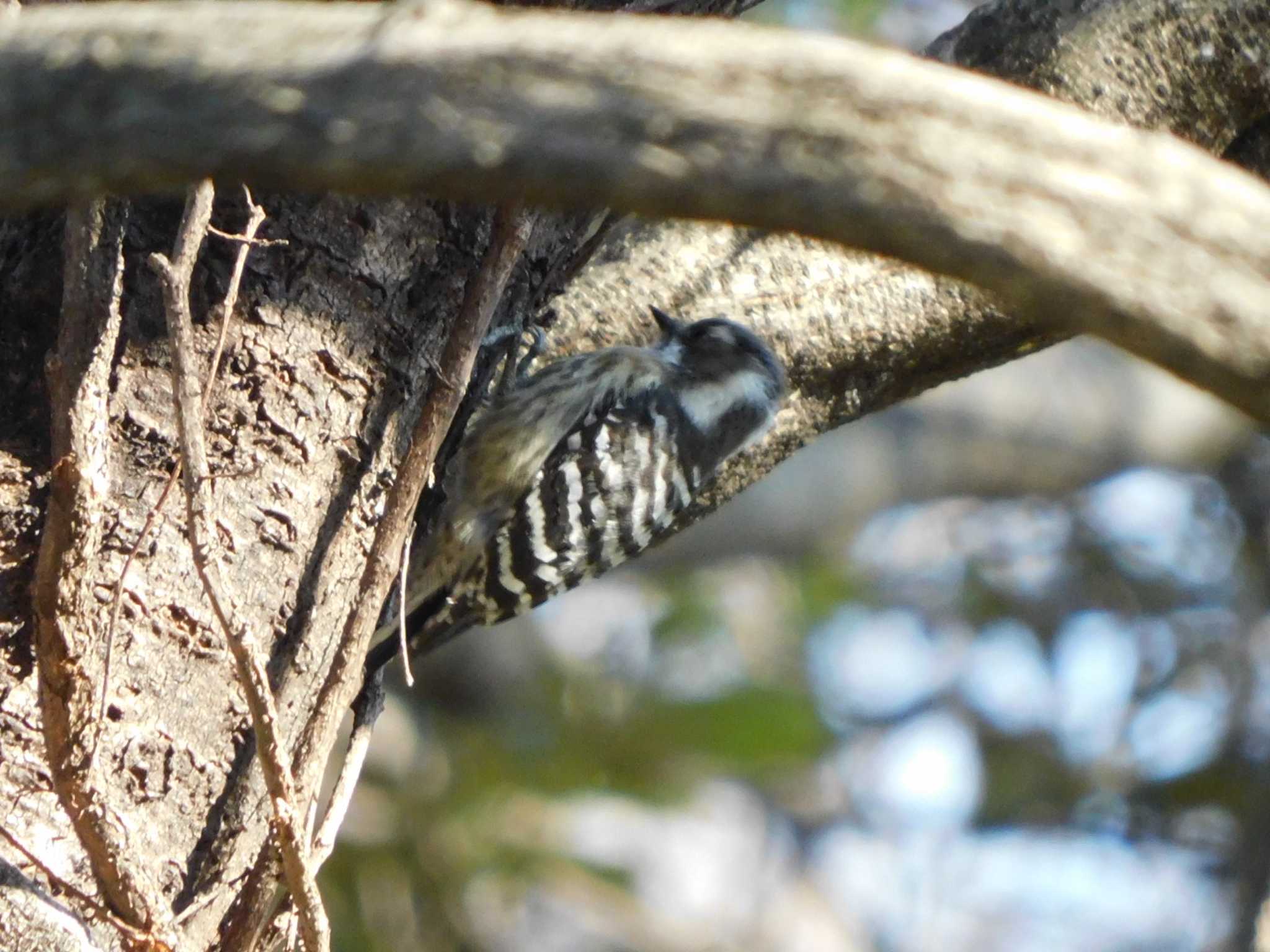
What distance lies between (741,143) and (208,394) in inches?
56.8

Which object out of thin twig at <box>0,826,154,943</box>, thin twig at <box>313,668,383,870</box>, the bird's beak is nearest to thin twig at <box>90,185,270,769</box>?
thin twig at <box>0,826,154,943</box>

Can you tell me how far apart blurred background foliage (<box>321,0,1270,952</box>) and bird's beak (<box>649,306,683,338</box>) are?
2704 mm

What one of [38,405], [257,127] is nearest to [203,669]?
[38,405]

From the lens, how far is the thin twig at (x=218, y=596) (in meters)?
2.15

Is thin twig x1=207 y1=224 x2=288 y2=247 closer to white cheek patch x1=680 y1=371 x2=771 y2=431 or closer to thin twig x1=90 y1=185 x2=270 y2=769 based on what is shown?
thin twig x1=90 y1=185 x2=270 y2=769

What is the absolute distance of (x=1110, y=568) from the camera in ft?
28.9

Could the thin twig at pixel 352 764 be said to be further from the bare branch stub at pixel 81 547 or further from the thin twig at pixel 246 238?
the thin twig at pixel 246 238

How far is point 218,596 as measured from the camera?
85.3 inches

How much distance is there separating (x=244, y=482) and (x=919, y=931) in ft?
25.1

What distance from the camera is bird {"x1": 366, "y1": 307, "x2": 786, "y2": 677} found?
4293mm

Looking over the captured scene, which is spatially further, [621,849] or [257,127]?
[621,849]

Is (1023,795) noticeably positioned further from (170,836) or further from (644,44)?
(644,44)

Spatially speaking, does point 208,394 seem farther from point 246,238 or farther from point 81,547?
point 81,547

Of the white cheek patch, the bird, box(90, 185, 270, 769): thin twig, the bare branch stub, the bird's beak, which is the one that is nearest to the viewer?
the bare branch stub
